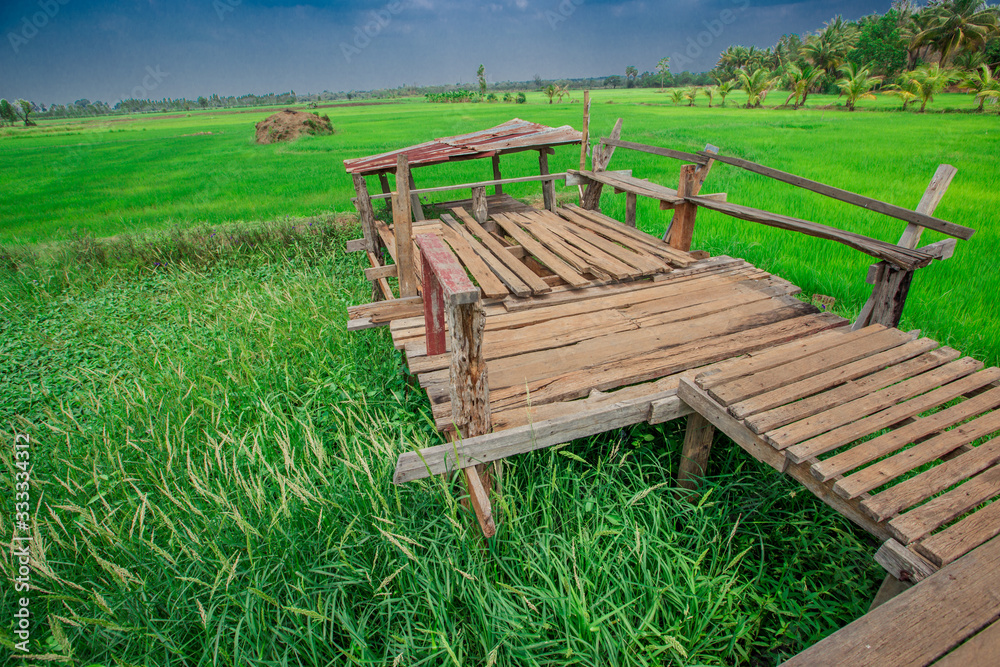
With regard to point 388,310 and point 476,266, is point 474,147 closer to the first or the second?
point 476,266

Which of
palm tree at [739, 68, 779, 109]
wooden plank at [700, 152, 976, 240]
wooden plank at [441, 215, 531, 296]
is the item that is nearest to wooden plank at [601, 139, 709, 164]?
wooden plank at [700, 152, 976, 240]

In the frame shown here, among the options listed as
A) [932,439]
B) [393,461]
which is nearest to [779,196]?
[932,439]

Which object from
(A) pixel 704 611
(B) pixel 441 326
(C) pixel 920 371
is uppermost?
(B) pixel 441 326

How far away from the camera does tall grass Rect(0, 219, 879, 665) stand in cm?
190

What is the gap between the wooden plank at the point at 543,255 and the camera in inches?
164

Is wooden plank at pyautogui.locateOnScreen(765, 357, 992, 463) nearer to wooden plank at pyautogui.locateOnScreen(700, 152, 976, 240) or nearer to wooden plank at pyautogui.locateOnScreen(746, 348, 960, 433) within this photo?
wooden plank at pyautogui.locateOnScreen(746, 348, 960, 433)

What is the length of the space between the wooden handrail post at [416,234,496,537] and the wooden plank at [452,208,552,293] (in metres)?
1.64

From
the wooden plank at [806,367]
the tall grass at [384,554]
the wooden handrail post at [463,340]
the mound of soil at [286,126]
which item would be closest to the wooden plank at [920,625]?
the tall grass at [384,554]

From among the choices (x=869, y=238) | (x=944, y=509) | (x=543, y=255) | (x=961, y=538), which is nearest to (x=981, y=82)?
(x=869, y=238)

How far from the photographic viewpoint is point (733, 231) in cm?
648

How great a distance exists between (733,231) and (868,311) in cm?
352

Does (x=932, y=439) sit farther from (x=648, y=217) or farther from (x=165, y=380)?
(x=648, y=217)

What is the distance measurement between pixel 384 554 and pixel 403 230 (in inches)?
91.9

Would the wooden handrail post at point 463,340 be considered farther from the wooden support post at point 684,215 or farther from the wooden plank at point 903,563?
the wooden support post at point 684,215
